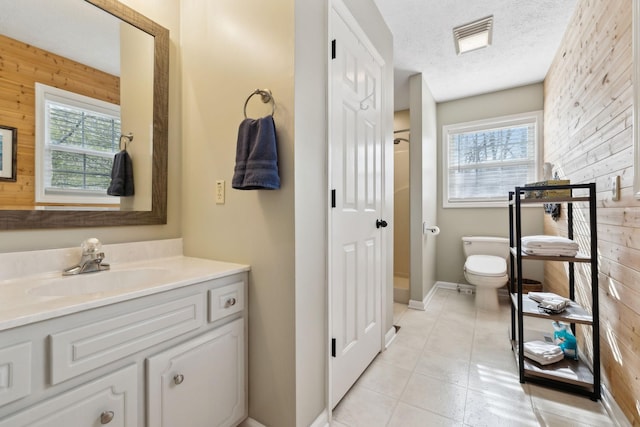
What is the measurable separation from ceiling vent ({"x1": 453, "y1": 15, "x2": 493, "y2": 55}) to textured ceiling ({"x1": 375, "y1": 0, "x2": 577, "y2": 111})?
0.15ft

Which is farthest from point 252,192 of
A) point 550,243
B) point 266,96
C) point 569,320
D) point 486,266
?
point 486,266

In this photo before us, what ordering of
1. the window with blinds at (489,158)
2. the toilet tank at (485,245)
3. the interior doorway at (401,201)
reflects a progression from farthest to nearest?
the interior doorway at (401,201)
the window with blinds at (489,158)
the toilet tank at (485,245)

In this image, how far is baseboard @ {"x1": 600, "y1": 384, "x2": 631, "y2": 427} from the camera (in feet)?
4.38

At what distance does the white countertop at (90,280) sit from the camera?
715mm

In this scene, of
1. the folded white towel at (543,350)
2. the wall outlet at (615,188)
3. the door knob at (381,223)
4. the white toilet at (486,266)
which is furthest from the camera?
the white toilet at (486,266)

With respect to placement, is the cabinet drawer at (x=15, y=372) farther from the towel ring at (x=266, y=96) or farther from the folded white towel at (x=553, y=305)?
the folded white towel at (x=553, y=305)

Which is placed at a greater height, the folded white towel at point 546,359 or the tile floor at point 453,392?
the folded white towel at point 546,359

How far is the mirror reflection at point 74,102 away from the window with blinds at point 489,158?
341 cm

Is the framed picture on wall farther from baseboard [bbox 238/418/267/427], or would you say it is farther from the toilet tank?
the toilet tank

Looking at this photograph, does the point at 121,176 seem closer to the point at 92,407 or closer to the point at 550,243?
the point at 92,407

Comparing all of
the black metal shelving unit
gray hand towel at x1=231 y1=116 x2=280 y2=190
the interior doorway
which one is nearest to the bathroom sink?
gray hand towel at x1=231 y1=116 x2=280 y2=190

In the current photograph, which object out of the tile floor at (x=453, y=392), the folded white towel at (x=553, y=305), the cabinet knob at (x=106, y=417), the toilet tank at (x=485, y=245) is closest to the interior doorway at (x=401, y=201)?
the toilet tank at (x=485, y=245)

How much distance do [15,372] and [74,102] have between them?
108 cm

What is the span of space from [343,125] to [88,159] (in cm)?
122
